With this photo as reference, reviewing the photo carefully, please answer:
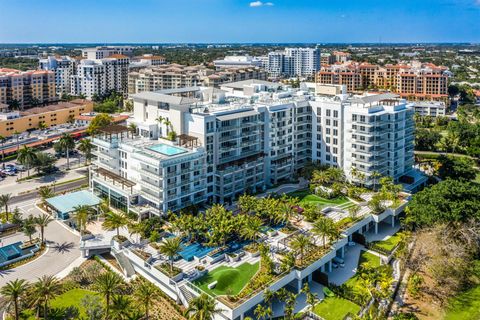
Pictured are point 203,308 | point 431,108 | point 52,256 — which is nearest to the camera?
point 203,308

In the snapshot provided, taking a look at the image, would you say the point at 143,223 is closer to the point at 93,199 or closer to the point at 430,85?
the point at 93,199

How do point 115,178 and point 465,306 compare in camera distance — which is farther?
point 115,178

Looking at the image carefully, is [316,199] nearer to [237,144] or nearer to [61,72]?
[237,144]

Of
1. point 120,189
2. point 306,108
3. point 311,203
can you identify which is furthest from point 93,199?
point 306,108

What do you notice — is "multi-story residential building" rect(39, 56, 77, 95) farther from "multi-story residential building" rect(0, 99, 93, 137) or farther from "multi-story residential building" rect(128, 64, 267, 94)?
"multi-story residential building" rect(0, 99, 93, 137)

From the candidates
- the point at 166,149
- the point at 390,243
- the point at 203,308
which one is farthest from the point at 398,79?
the point at 203,308

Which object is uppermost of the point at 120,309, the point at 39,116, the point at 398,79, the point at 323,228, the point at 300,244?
the point at 398,79
